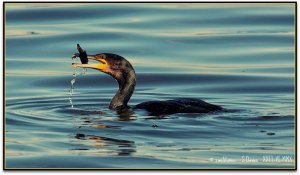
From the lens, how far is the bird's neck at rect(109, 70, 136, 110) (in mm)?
16547

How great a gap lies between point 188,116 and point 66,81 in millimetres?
5051

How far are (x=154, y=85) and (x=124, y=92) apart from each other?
124 inches

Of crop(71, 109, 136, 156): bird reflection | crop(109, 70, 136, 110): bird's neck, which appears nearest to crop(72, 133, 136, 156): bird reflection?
crop(71, 109, 136, 156): bird reflection

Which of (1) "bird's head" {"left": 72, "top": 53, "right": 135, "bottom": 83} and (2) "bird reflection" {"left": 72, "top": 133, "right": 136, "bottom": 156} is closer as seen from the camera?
(2) "bird reflection" {"left": 72, "top": 133, "right": 136, "bottom": 156}

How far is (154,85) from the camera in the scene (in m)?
19.7

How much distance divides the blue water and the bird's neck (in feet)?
0.71

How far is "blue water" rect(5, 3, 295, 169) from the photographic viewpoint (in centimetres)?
1309

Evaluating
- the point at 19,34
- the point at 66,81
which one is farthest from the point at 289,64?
the point at 19,34

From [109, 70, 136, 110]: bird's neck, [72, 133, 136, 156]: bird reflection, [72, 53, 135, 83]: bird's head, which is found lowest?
[72, 133, 136, 156]: bird reflection

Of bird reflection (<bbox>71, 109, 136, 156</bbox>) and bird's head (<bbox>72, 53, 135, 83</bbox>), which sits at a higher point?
bird's head (<bbox>72, 53, 135, 83</bbox>)

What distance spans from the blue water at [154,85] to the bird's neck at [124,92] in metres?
0.22

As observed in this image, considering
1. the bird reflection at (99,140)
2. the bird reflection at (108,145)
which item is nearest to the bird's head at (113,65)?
the bird reflection at (99,140)

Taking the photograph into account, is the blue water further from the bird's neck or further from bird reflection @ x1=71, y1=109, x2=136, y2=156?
the bird's neck

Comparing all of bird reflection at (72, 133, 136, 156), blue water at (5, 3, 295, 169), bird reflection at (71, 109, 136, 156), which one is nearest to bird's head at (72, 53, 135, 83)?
blue water at (5, 3, 295, 169)
